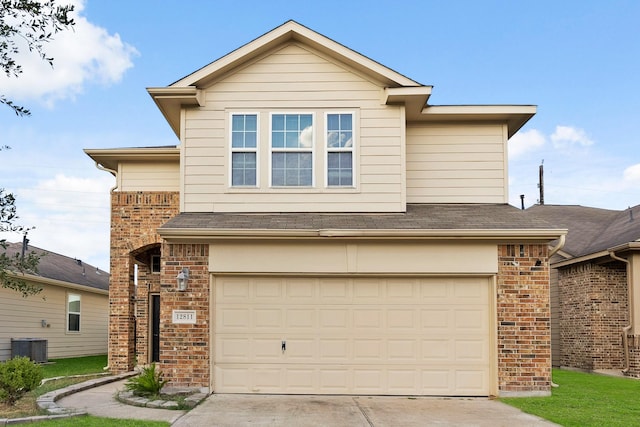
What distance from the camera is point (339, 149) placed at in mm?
12180

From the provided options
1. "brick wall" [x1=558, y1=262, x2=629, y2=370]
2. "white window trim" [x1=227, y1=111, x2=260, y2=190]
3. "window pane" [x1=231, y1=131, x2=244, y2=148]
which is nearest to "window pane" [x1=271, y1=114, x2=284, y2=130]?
"white window trim" [x1=227, y1=111, x2=260, y2=190]

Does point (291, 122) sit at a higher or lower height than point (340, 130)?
higher

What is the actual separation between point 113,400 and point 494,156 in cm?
869

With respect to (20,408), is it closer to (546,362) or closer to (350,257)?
(350,257)

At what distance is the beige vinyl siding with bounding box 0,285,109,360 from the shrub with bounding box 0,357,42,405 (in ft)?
25.7

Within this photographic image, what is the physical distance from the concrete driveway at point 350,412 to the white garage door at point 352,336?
0.32m

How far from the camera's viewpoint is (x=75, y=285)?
69.9 ft

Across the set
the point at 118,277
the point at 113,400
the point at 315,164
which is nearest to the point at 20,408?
the point at 113,400

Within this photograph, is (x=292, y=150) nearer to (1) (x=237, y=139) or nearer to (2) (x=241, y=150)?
(2) (x=241, y=150)

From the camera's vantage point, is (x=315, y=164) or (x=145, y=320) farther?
(x=145, y=320)

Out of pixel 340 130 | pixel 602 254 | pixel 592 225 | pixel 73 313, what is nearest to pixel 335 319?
pixel 340 130

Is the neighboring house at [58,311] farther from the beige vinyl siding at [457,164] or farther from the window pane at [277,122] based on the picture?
the beige vinyl siding at [457,164]

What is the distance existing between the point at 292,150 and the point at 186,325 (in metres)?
3.89

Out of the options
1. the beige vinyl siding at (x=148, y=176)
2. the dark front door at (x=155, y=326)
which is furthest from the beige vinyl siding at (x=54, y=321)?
the beige vinyl siding at (x=148, y=176)
